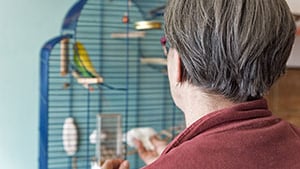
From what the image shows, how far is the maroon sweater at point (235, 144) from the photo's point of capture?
0.52m

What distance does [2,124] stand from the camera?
1.63m

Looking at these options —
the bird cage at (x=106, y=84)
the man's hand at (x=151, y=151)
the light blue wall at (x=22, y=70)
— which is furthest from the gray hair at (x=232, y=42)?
the light blue wall at (x=22, y=70)

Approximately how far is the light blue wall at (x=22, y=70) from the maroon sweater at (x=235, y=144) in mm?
1207

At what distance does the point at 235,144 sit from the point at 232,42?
0.13 m

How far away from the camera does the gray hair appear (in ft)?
1.78

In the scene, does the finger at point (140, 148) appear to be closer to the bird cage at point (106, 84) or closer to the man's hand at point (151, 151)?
the man's hand at point (151, 151)

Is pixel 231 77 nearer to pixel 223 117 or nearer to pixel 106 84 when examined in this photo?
pixel 223 117

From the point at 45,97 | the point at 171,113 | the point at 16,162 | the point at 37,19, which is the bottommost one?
the point at 16,162

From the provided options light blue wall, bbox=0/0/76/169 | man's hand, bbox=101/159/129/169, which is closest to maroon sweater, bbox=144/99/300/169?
man's hand, bbox=101/159/129/169

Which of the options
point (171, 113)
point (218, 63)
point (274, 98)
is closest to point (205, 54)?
point (218, 63)

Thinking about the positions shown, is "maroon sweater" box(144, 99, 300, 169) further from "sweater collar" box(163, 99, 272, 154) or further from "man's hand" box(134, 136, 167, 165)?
"man's hand" box(134, 136, 167, 165)

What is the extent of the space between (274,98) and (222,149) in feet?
2.83

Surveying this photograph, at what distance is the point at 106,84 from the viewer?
1.75 meters

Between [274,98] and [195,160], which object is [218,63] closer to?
[195,160]
